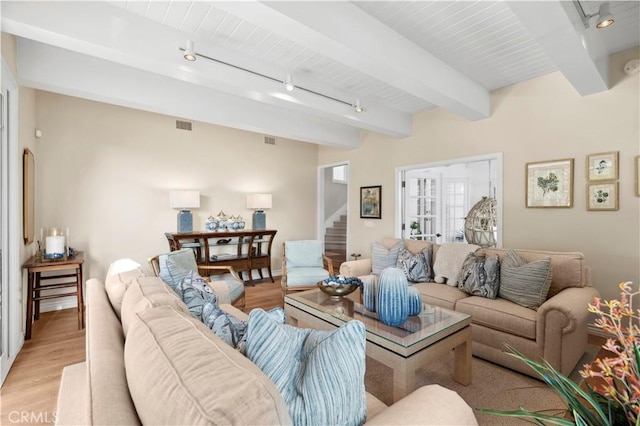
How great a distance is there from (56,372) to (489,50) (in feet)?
14.9

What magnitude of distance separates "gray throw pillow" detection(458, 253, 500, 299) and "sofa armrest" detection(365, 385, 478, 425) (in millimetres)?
1967

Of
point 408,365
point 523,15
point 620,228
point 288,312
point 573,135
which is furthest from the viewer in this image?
point 573,135

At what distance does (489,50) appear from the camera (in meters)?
2.83

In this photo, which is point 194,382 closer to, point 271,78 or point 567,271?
point 271,78

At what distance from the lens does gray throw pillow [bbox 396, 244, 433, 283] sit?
3.41 m

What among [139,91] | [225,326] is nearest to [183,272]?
[225,326]

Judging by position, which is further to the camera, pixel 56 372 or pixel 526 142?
pixel 526 142

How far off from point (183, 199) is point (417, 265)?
329 centimetres

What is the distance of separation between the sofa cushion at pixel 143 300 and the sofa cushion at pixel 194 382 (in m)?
0.30

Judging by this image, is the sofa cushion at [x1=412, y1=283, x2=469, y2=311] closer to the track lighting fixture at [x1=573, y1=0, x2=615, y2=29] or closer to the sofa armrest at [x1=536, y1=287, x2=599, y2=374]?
the sofa armrest at [x1=536, y1=287, x2=599, y2=374]

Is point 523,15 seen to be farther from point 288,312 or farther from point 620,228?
point 288,312

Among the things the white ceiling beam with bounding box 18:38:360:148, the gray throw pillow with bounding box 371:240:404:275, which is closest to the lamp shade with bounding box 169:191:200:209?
the white ceiling beam with bounding box 18:38:360:148

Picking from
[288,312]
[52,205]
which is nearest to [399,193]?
[288,312]

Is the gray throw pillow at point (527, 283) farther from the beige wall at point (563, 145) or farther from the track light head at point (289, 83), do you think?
the track light head at point (289, 83)
